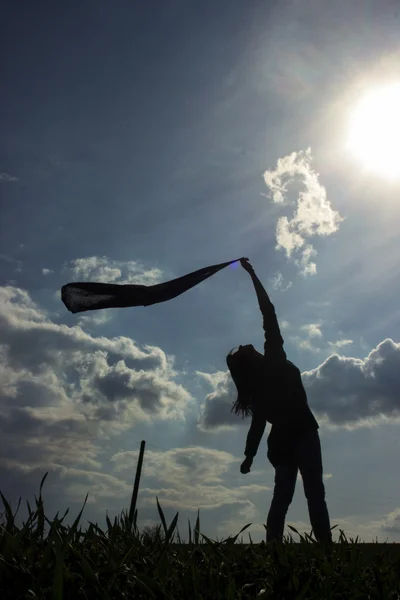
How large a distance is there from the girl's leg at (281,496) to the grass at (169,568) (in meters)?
2.47

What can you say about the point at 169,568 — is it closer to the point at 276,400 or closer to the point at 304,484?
the point at 304,484

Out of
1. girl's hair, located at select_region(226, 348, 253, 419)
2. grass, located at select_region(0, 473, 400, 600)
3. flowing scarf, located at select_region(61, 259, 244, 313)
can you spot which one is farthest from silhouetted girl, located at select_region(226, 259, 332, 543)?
grass, located at select_region(0, 473, 400, 600)

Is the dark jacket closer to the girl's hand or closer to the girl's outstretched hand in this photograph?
the girl's hand

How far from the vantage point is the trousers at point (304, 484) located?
5.82 meters

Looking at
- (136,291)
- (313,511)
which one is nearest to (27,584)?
(313,511)

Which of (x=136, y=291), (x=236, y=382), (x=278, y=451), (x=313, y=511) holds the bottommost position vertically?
(x=313, y=511)

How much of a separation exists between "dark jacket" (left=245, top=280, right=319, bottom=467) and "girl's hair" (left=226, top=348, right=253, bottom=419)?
0.08 m

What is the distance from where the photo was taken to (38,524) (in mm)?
3174

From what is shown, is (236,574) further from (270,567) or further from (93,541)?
(93,541)

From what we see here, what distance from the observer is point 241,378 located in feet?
22.2

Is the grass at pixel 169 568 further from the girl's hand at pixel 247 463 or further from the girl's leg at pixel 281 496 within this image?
the girl's hand at pixel 247 463

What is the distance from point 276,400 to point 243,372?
2.09 ft

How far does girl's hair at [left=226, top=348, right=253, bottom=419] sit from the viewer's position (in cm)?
675

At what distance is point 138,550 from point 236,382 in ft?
12.9
